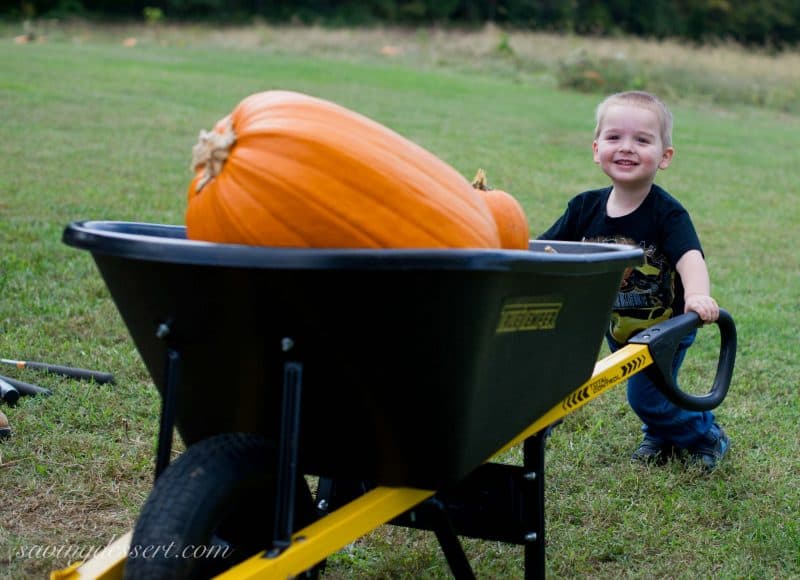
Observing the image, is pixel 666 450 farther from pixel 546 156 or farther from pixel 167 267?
pixel 546 156

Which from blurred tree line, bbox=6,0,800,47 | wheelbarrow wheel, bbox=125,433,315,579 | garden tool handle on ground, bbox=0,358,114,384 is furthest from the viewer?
blurred tree line, bbox=6,0,800,47

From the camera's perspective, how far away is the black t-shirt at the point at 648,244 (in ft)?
9.65

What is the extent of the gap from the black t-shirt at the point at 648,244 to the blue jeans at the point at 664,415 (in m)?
0.18

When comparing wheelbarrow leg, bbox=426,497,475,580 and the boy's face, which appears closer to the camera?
wheelbarrow leg, bbox=426,497,475,580

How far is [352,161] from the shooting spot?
174 cm

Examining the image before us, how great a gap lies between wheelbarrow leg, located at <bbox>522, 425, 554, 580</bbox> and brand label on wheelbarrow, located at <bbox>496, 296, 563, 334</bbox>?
0.47m

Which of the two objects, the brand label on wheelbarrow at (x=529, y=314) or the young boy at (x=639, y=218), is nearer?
the brand label on wheelbarrow at (x=529, y=314)

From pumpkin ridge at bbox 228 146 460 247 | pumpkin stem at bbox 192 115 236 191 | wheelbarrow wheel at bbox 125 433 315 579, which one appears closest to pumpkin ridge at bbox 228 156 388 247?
pumpkin ridge at bbox 228 146 460 247

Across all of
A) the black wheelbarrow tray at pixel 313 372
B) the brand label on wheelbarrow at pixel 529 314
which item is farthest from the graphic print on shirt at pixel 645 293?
the brand label on wheelbarrow at pixel 529 314

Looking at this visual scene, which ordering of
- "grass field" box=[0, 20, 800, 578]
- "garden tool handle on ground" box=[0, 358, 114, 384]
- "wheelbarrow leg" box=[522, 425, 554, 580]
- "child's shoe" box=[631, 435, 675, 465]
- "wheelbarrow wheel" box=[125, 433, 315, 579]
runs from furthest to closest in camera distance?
"garden tool handle on ground" box=[0, 358, 114, 384] < "child's shoe" box=[631, 435, 675, 465] < "grass field" box=[0, 20, 800, 578] < "wheelbarrow leg" box=[522, 425, 554, 580] < "wheelbarrow wheel" box=[125, 433, 315, 579]

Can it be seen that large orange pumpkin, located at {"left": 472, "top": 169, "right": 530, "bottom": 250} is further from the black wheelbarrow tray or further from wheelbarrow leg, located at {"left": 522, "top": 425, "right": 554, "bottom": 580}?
wheelbarrow leg, located at {"left": 522, "top": 425, "right": 554, "bottom": 580}

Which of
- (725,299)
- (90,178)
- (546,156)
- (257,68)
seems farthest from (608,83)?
(725,299)

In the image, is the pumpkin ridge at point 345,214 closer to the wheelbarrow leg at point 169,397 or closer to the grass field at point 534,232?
the wheelbarrow leg at point 169,397

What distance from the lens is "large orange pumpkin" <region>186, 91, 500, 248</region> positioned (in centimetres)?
172
